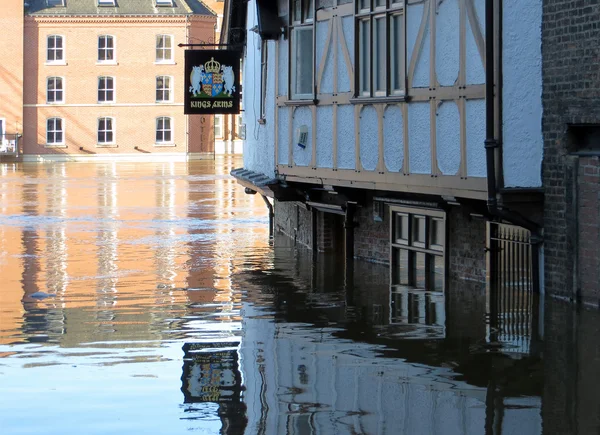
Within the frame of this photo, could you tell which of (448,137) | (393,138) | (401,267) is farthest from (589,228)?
(401,267)

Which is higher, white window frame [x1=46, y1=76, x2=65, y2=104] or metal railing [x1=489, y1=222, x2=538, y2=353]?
white window frame [x1=46, y1=76, x2=65, y2=104]

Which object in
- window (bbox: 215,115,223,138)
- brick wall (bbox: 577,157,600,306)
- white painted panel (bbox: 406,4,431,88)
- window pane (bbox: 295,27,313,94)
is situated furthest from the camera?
window (bbox: 215,115,223,138)

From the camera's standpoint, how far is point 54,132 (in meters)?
66.9

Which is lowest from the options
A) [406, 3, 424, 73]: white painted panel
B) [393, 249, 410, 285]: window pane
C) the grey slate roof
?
[393, 249, 410, 285]: window pane

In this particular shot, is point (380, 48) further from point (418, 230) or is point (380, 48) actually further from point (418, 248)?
point (418, 248)

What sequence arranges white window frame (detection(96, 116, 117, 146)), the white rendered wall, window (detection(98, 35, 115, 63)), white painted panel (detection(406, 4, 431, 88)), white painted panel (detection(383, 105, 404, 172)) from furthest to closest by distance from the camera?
1. white window frame (detection(96, 116, 117, 146))
2. window (detection(98, 35, 115, 63))
3. the white rendered wall
4. white painted panel (detection(383, 105, 404, 172))
5. white painted panel (detection(406, 4, 431, 88))

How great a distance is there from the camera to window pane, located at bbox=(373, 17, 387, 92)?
15.3 m

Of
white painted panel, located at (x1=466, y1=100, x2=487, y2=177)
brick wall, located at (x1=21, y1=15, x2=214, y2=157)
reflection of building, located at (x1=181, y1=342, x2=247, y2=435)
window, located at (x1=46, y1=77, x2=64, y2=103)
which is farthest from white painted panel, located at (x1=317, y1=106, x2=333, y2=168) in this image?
window, located at (x1=46, y1=77, x2=64, y2=103)

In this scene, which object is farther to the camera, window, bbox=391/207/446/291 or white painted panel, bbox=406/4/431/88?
window, bbox=391/207/446/291

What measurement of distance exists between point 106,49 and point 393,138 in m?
53.8

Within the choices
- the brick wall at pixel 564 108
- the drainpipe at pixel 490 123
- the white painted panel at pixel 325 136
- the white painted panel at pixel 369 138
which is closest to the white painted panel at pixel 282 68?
the white painted panel at pixel 325 136

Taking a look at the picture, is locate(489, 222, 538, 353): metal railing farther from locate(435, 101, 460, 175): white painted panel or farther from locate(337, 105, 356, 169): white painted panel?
locate(337, 105, 356, 169): white painted panel

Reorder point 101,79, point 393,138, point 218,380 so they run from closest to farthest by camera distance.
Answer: point 218,380
point 393,138
point 101,79

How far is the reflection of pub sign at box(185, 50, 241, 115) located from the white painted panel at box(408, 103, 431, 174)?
10.3m
